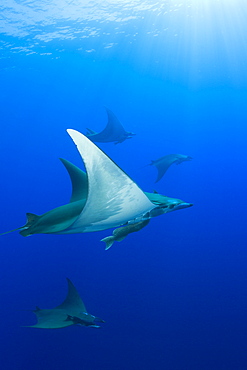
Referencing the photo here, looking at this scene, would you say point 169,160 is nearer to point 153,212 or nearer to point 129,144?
point 153,212

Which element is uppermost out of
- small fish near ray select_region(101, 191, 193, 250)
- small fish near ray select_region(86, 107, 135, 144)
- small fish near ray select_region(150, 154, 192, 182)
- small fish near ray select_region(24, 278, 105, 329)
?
small fish near ray select_region(86, 107, 135, 144)

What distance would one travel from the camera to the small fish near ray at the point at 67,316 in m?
3.58

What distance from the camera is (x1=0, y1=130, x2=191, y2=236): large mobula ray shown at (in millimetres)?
1625

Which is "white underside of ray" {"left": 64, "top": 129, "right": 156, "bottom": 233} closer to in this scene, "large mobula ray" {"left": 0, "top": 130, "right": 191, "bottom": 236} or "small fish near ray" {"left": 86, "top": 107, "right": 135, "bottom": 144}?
"large mobula ray" {"left": 0, "top": 130, "right": 191, "bottom": 236}

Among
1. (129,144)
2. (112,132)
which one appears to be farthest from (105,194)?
(129,144)

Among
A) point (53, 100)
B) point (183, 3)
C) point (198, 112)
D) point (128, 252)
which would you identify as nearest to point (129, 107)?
point (198, 112)

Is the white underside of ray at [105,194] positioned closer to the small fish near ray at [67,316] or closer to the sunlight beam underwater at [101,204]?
the sunlight beam underwater at [101,204]

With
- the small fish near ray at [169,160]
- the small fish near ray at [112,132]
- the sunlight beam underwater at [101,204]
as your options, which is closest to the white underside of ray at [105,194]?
the sunlight beam underwater at [101,204]

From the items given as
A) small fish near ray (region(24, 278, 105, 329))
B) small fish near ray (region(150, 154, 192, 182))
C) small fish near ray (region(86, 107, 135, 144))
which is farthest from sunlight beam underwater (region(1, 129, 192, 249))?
small fish near ray (region(150, 154, 192, 182))

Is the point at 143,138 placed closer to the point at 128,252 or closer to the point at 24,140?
the point at 24,140

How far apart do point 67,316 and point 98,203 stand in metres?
2.66

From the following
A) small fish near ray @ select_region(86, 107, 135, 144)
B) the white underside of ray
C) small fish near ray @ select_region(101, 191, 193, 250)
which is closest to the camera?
the white underside of ray

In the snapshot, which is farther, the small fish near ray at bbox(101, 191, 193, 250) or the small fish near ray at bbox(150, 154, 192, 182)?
the small fish near ray at bbox(150, 154, 192, 182)

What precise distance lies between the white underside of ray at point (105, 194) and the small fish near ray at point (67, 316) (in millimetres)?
2055
